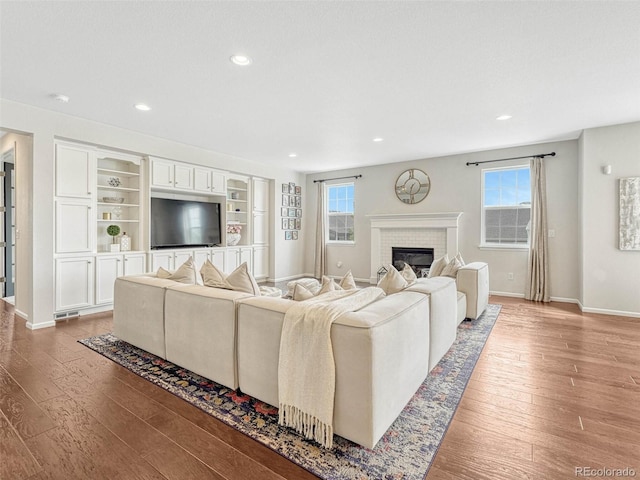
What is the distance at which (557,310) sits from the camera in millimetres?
4691

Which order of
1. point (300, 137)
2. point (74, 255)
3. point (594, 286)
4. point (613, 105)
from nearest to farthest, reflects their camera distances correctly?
point (613, 105), point (74, 255), point (594, 286), point (300, 137)

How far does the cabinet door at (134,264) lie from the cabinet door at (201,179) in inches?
59.5

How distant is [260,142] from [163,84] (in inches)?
85.5

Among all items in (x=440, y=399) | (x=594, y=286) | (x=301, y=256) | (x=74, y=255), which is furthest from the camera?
(x=301, y=256)

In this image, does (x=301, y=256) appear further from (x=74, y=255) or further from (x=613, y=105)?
(x=613, y=105)

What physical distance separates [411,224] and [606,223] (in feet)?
9.51

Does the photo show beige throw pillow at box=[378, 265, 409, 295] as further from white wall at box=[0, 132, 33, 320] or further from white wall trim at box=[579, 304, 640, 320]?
white wall at box=[0, 132, 33, 320]

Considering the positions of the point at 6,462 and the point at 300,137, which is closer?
the point at 6,462

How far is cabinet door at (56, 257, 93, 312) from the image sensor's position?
13.4ft

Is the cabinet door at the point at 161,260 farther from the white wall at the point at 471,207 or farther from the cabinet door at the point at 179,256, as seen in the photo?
the white wall at the point at 471,207

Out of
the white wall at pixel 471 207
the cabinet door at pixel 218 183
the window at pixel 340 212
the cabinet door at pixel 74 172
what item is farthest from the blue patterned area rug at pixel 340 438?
the window at pixel 340 212

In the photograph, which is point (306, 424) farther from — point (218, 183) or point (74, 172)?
point (218, 183)

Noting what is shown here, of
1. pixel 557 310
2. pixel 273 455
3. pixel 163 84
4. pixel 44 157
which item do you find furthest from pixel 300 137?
pixel 557 310

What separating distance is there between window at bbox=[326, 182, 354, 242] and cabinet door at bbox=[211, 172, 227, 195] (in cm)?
260
